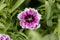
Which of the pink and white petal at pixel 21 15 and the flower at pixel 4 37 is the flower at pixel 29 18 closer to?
the pink and white petal at pixel 21 15

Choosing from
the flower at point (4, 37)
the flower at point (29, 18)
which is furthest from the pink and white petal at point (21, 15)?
the flower at point (4, 37)

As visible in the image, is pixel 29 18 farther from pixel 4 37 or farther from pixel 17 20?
pixel 4 37

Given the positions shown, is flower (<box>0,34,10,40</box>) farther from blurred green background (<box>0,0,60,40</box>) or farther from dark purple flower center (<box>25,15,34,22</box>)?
dark purple flower center (<box>25,15,34,22</box>)

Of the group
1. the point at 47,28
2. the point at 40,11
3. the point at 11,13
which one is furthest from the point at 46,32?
the point at 11,13

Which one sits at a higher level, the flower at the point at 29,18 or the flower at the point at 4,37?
the flower at the point at 29,18

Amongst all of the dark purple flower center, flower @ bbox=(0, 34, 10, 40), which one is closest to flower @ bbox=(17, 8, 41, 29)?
the dark purple flower center

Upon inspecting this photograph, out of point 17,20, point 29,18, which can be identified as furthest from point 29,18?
point 17,20

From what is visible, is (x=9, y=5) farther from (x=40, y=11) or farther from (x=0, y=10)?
(x=40, y=11)
